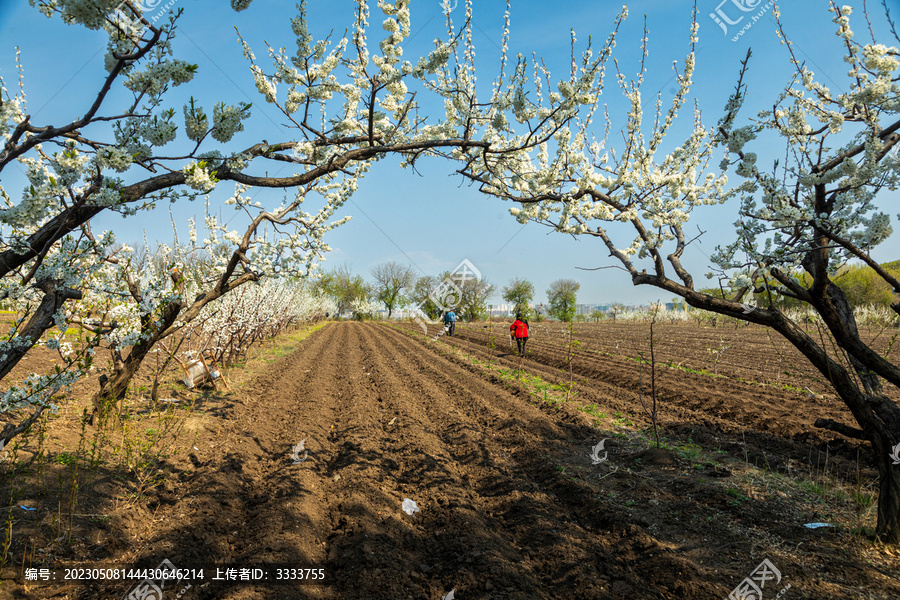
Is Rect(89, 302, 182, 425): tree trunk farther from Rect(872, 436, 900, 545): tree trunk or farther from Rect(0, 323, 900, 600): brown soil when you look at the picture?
Rect(872, 436, 900, 545): tree trunk

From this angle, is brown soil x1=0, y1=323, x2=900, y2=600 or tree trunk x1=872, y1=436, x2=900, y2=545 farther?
tree trunk x1=872, y1=436, x2=900, y2=545

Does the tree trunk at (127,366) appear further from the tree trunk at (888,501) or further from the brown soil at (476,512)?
the tree trunk at (888,501)

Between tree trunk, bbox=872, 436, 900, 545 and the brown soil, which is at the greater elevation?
tree trunk, bbox=872, 436, 900, 545

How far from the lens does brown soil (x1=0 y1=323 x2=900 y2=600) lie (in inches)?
117

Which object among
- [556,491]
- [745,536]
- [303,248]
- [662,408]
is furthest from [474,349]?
[745,536]

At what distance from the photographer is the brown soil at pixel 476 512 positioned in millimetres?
2984

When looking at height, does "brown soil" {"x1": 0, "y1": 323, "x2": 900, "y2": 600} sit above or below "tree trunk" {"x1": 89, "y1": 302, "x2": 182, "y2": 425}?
below

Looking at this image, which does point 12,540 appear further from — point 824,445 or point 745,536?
point 824,445

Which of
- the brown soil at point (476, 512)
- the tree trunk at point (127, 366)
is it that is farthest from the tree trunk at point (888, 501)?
the tree trunk at point (127, 366)

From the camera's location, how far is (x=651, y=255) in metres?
4.41

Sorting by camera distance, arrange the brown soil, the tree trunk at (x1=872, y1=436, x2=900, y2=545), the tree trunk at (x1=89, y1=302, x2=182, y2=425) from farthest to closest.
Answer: the tree trunk at (x1=89, y1=302, x2=182, y2=425) → the tree trunk at (x1=872, y1=436, x2=900, y2=545) → the brown soil

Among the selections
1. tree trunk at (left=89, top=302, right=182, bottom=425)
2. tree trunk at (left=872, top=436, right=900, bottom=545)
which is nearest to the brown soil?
tree trunk at (left=872, top=436, right=900, bottom=545)

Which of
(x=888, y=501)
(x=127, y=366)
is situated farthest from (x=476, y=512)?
(x=127, y=366)

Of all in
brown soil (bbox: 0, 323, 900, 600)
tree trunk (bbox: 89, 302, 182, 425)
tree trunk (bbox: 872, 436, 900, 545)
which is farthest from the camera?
tree trunk (bbox: 89, 302, 182, 425)
